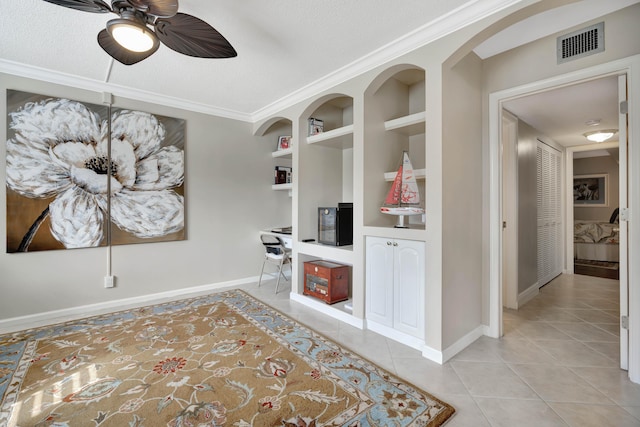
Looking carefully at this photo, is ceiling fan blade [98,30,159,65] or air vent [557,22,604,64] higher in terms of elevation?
air vent [557,22,604,64]

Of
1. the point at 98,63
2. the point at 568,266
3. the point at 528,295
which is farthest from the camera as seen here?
the point at 568,266

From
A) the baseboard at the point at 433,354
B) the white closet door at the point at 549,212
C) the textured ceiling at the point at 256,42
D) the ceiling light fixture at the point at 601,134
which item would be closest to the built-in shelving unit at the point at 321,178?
the textured ceiling at the point at 256,42

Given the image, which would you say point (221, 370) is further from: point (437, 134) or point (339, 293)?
point (437, 134)

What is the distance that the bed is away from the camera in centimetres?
587

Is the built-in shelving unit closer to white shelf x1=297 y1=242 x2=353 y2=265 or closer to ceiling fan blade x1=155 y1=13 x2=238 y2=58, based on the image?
white shelf x1=297 y1=242 x2=353 y2=265

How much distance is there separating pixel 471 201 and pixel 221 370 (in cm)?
238

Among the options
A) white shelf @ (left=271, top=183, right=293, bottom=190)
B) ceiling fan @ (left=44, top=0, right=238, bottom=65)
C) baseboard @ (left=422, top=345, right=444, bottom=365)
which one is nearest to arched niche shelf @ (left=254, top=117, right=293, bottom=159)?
white shelf @ (left=271, top=183, right=293, bottom=190)

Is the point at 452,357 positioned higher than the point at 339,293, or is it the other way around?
the point at 339,293

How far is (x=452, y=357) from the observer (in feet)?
7.30

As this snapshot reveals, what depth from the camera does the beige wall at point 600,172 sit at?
654 centimetres

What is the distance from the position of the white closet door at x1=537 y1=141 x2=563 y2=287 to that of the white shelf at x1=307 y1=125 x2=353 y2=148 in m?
2.81

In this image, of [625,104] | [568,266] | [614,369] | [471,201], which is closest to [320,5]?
[471,201]

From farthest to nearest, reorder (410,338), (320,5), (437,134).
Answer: (410,338) < (437,134) < (320,5)

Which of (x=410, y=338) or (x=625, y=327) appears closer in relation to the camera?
(x=625, y=327)
